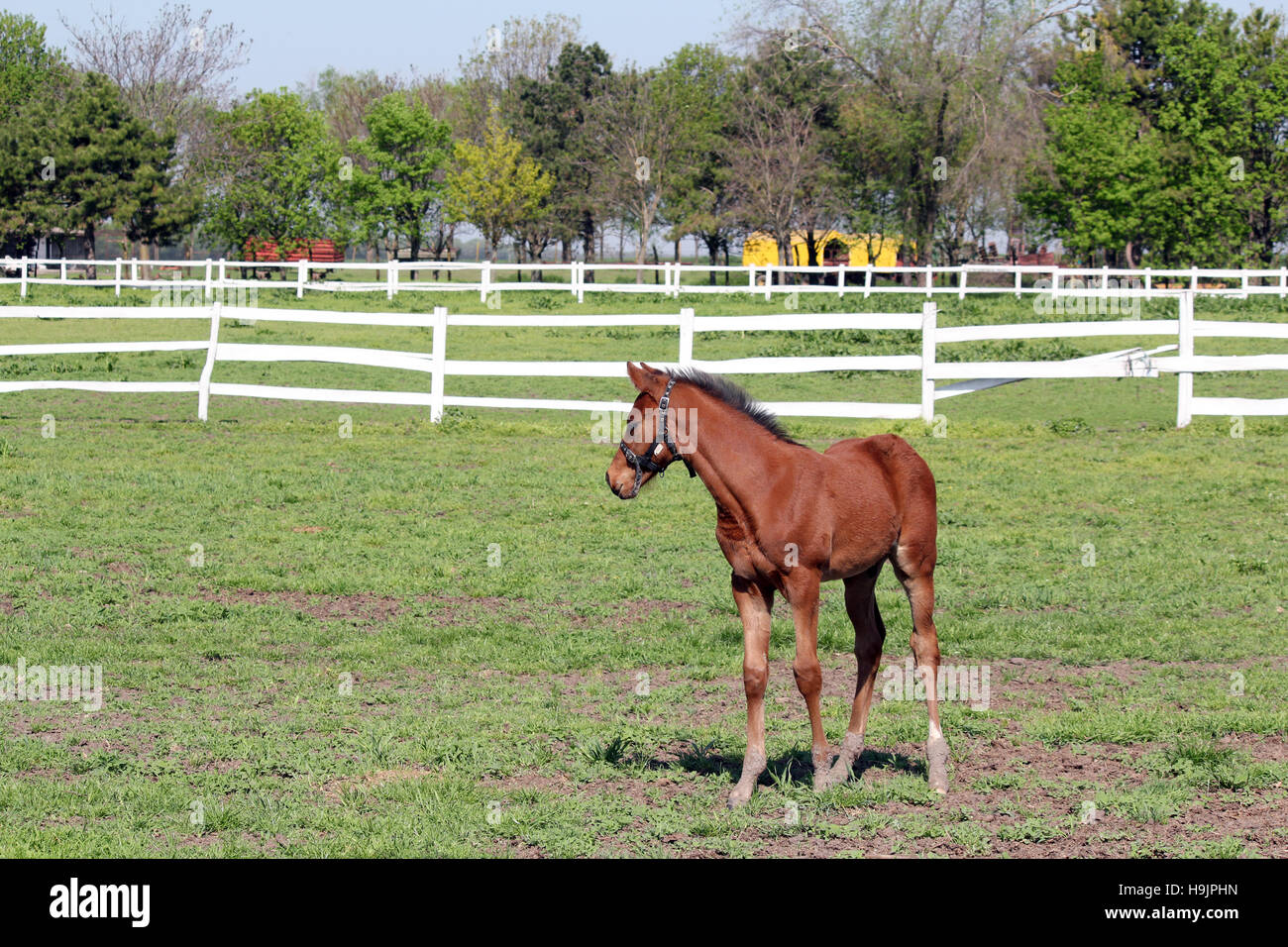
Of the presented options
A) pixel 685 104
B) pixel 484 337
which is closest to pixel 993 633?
pixel 484 337

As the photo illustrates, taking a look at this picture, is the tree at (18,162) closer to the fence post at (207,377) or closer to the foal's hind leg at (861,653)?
the fence post at (207,377)

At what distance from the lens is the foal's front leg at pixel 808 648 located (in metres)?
5.36

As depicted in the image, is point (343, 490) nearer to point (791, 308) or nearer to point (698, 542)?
point (698, 542)

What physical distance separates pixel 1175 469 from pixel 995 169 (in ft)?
111

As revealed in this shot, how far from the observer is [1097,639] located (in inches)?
331

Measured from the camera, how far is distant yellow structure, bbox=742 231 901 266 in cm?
5997

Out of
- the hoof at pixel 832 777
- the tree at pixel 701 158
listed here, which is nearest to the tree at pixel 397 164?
the tree at pixel 701 158

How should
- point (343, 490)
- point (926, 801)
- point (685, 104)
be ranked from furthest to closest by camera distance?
point (685, 104)
point (343, 490)
point (926, 801)

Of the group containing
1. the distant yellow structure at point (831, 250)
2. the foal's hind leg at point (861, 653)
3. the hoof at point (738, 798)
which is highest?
the distant yellow structure at point (831, 250)

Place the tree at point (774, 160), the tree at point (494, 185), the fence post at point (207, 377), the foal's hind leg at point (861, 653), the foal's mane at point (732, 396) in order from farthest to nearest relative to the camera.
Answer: the tree at point (494, 185)
the tree at point (774, 160)
the fence post at point (207, 377)
the foal's hind leg at point (861, 653)
the foal's mane at point (732, 396)

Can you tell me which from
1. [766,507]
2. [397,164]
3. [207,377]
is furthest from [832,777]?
[397,164]

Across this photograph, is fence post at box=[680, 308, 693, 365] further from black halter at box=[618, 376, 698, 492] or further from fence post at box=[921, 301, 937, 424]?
black halter at box=[618, 376, 698, 492]

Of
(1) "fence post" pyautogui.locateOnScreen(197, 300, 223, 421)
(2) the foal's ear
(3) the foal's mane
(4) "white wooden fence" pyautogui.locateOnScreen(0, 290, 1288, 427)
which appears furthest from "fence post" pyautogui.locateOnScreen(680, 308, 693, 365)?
(2) the foal's ear
